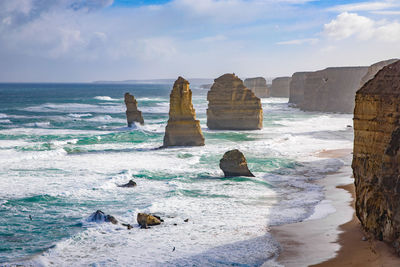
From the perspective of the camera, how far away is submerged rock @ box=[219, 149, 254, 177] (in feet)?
74.3

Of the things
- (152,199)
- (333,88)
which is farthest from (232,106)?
(333,88)

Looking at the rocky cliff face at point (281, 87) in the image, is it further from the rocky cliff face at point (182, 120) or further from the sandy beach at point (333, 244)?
the sandy beach at point (333, 244)

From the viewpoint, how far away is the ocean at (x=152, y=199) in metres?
12.8

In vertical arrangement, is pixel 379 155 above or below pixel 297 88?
below

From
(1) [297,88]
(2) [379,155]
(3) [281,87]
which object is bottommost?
(2) [379,155]

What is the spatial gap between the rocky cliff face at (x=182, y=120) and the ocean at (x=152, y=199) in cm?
94

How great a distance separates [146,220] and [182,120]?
1753 centimetres

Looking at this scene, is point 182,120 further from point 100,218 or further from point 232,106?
point 100,218

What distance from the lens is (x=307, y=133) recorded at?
44.3 meters

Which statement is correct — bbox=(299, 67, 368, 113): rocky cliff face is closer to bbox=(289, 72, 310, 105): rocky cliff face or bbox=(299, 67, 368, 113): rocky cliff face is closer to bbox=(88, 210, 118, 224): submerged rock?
bbox=(289, 72, 310, 105): rocky cliff face

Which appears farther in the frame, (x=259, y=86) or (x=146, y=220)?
(x=259, y=86)

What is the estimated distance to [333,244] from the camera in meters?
12.8

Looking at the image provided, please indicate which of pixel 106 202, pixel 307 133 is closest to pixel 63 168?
pixel 106 202

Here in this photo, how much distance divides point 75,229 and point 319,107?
2471 inches
